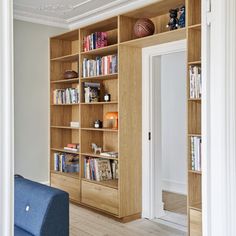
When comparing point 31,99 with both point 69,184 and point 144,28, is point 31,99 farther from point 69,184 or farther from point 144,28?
point 144,28

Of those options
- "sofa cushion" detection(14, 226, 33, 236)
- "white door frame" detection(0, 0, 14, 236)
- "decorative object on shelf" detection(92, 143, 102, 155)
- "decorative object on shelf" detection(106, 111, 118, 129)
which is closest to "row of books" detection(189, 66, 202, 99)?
"decorative object on shelf" detection(106, 111, 118, 129)

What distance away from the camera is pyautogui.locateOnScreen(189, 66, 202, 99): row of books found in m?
2.92

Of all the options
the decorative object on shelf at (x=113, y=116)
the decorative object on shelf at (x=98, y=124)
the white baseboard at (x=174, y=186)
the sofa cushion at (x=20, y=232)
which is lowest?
the white baseboard at (x=174, y=186)

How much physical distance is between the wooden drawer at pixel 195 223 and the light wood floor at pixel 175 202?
3.92 ft

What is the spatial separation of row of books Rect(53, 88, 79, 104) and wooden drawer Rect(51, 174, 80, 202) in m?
1.12

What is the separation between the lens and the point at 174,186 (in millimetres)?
5234

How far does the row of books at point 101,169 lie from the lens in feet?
13.3

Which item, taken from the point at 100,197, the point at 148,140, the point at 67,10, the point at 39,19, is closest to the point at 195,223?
the point at 148,140

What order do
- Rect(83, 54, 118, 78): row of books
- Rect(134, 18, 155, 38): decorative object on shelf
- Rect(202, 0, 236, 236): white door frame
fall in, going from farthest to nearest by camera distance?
Rect(83, 54, 118, 78): row of books < Rect(134, 18, 155, 38): decorative object on shelf < Rect(202, 0, 236, 236): white door frame

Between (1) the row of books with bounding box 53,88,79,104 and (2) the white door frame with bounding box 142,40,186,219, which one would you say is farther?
(1) the row of books with bounding box 53,88,79,104

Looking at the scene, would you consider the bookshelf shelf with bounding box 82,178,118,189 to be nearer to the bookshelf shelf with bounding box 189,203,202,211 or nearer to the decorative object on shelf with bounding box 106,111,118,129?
the decorative object on shelf with bounding box 106,111,118,129

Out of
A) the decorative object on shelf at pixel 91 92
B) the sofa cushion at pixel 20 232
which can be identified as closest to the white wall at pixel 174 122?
the decorative object on shelf at pixel 91 92

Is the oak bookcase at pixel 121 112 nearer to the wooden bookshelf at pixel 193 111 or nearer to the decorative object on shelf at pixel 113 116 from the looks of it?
the wooden bookshelf at pixel 193 111

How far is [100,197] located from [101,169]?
354 millimetres
